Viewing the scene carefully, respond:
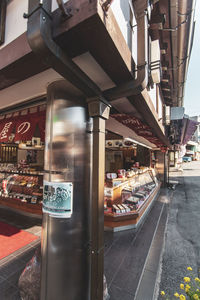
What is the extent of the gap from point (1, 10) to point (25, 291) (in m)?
4.28

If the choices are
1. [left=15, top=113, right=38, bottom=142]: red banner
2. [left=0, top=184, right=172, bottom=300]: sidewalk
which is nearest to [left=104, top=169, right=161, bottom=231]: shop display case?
[left=0, top=184, right=172, bottom=300]: sidewalk

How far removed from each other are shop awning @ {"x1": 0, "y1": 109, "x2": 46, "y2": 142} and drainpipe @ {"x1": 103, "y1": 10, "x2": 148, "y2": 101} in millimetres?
1763

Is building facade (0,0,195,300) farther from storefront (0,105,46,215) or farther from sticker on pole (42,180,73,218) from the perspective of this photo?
storefront (0,105,46,215)

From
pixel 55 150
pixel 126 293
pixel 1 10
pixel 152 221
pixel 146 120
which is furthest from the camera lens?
pixel 152 221

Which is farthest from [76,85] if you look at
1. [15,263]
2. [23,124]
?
[15,263]

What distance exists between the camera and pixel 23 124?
329 centimetres

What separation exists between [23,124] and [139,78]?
2762 mm

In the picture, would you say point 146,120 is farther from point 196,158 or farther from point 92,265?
point 196,158

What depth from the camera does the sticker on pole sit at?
175 centimetres

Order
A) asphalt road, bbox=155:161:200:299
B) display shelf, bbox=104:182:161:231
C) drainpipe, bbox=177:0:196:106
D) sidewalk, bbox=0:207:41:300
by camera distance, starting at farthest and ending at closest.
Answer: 1. display shelf, bbox=104:182:161:231
2. asphalt road, bbox=155:161:200:299
3. drainpipe, bbox=177:0:196:106
4. sidewalk, bbox=0:207:41:300

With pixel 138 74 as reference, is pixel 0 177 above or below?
below

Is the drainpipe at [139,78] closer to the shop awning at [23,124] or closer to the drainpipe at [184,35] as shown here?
the drainpipe at [184,35]

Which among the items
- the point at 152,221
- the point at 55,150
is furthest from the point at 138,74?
the point at 152,221

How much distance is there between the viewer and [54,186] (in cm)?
178
